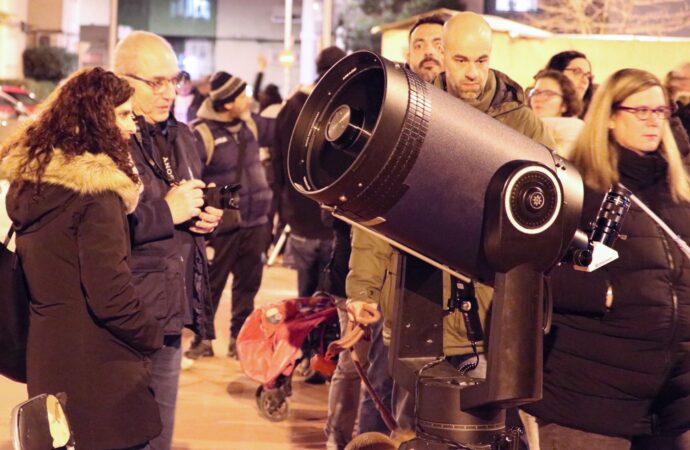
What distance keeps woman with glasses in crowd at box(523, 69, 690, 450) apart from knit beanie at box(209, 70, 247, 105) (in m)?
4.65

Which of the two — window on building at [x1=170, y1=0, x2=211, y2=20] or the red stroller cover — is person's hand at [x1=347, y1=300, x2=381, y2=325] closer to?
the red stroller cover

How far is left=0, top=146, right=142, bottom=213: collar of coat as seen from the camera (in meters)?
4.05

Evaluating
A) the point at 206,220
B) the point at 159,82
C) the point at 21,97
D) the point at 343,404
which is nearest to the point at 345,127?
the point at 206,220

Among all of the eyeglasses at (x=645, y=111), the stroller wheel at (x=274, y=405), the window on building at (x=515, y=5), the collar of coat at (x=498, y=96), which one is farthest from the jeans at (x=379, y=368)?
the window on building at (x=515, y=5)

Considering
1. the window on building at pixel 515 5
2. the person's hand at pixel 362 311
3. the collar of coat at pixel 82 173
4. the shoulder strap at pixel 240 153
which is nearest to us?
the collar of coat at pixel 82 173

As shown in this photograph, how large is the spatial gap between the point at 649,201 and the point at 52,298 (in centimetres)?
214

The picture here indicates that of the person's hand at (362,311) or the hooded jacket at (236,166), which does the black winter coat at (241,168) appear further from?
the person's hand at (362,311)

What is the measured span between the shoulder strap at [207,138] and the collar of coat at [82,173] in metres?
4.59

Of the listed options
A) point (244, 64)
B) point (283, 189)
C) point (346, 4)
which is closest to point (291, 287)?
point (283, 189)

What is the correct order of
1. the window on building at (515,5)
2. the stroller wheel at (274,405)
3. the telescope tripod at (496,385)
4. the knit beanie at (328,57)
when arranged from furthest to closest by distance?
the window on building at (515,5), the stroller wheel at (274,405), the knit beanie at (328,57), the telescope tripod at (496,385)

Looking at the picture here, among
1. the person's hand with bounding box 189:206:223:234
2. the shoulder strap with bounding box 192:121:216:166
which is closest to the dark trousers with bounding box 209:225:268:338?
the shoulder strap with bounding box 192:121:216:166

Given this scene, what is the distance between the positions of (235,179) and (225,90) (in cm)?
65

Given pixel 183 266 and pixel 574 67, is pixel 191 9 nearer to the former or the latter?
pixel 574 67

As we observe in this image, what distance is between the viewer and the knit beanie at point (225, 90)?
8.81 m
